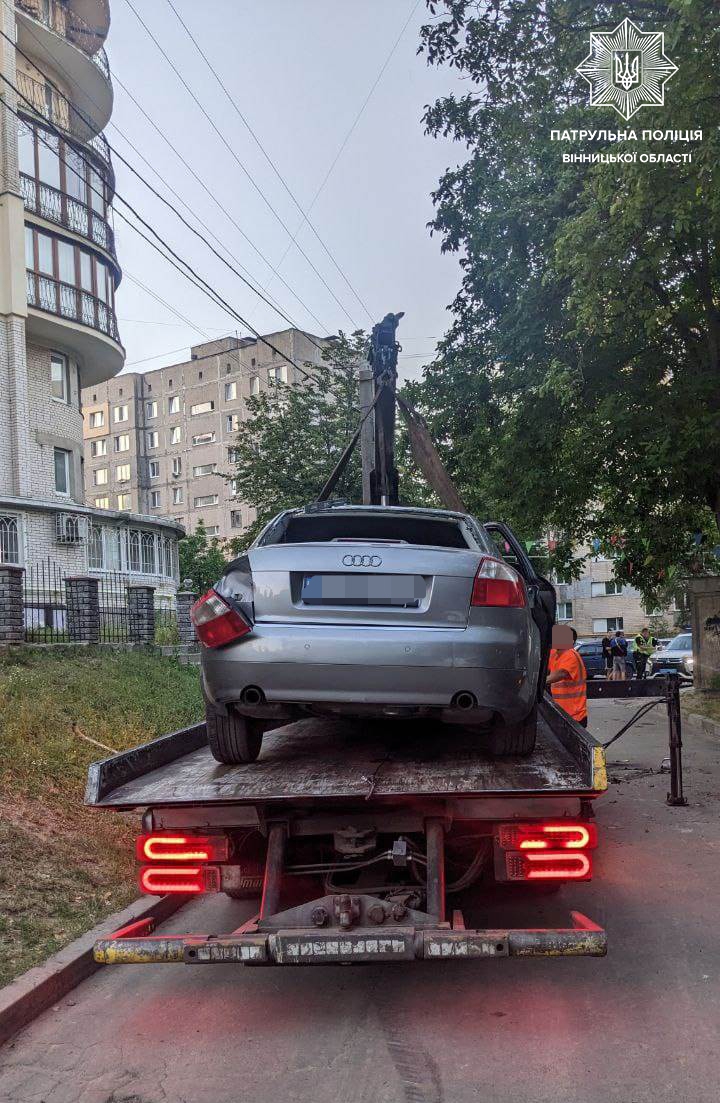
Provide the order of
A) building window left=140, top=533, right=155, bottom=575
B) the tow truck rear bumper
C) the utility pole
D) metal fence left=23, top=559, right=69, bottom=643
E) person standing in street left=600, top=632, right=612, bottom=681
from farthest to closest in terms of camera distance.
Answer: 1. person standing in street left=600, top=632, right=612, bottom=681
2. building window left=140, top=533, right=155, bottom=575
3. metal fence left=23, top=559, right=69, bottom=643
4. the utility pole
5. the tow truck rear bumper

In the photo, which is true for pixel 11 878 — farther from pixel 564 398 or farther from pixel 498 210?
pixel 498 210

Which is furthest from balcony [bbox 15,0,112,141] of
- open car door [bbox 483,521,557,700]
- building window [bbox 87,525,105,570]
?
open car door [bbox 483,521,557,700]

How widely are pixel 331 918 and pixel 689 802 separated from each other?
6275 mm

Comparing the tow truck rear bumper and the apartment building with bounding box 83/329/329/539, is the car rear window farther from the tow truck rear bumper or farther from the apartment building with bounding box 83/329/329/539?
the apartment building with bounding box 83/329/329/539

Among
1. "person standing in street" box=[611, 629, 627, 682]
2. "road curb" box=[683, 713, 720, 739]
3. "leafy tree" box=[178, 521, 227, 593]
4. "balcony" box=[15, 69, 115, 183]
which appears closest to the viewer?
"road curb" box=[683, 713, 720, 739]

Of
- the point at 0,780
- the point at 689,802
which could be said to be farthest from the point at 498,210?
the point at 0,780

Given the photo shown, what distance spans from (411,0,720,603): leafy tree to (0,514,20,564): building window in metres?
11.8

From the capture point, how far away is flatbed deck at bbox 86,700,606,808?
4.02 meters

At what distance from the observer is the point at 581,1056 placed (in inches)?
141

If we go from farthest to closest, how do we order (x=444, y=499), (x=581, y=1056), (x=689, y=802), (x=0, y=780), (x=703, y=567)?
(x=703, y=567)
(x=444, y=499)
(x=689, y=802)
(x=0, y=780)
(x=581, y=1056)

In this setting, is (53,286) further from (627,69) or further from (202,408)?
(202,408)

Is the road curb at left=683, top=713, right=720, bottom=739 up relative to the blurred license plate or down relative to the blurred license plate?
down

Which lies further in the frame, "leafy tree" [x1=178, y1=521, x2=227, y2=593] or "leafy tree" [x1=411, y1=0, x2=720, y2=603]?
"leafy tree" [x1=178, y1=521, x2=227, y2=593]

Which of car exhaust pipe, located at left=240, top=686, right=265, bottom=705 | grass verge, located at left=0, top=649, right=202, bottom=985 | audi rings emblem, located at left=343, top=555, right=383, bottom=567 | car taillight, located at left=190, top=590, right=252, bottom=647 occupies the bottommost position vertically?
grass verge, located at left=0, top=649, right=202, bottom=985
